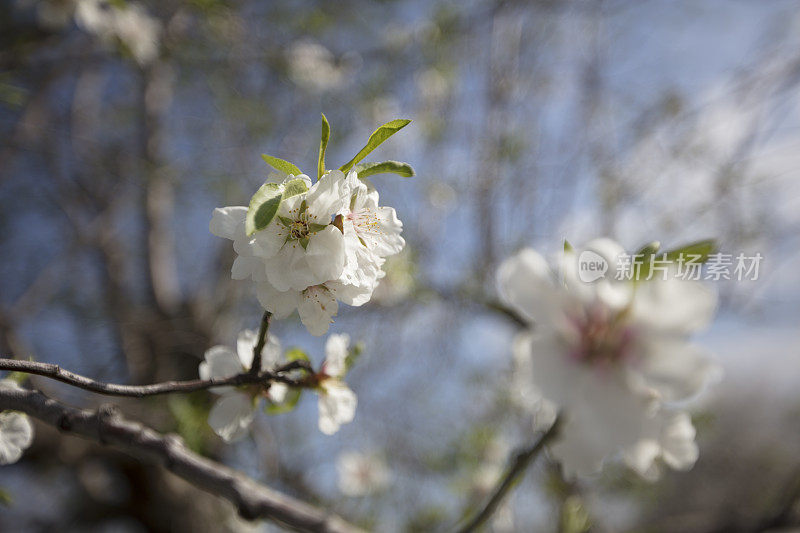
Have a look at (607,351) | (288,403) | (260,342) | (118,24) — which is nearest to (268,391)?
(288,403)

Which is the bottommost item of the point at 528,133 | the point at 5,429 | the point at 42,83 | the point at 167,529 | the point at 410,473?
the point at 167,529

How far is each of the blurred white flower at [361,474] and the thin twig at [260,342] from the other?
1.90m

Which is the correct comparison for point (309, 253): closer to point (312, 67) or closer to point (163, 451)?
point (163, 451)

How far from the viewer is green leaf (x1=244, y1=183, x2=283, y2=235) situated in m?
0.42

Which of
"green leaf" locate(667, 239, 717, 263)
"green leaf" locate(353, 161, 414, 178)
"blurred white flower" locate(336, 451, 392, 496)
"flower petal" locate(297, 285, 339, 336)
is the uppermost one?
"green leaf" locate(353, 161, 414, 178)

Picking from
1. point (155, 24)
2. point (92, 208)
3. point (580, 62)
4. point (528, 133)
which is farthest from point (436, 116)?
point (92, 208)

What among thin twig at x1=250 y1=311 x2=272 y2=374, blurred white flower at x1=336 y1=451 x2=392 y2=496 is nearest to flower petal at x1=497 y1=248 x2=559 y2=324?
thin twig at x1=250 y1=311 x2=272 y2=374

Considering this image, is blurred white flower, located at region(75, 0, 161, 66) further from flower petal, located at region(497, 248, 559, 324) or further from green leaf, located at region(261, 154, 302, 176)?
flower petal, located at region(497, 248, 559, 324)

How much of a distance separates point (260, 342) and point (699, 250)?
400mm

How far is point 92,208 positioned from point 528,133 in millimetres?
2471

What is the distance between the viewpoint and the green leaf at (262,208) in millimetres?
425

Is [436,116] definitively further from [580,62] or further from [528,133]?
[580,62]

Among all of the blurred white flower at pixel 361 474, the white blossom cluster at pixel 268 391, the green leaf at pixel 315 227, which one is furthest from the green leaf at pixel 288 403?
the blurred white flower at pixel 361 474

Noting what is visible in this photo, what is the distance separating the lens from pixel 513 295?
1.34ft
